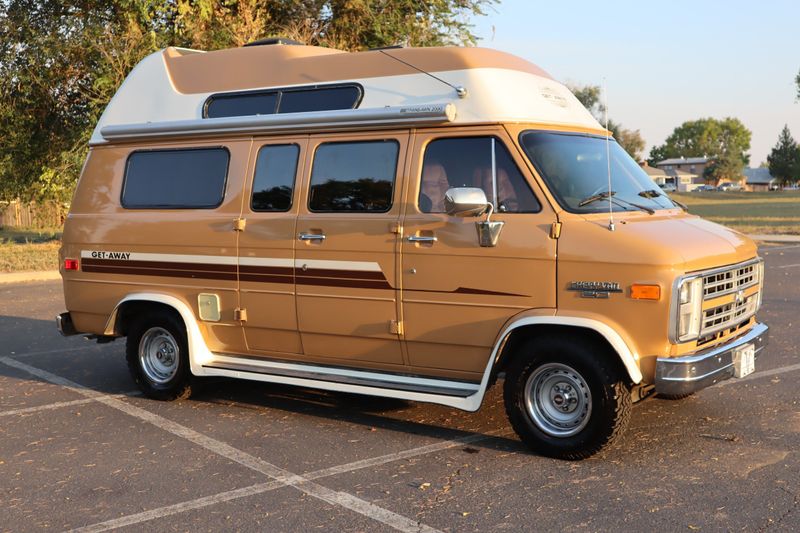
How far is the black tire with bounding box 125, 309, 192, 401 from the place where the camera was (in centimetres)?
762

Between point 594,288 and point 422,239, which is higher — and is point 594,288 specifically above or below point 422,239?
below

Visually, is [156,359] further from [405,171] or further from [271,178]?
[405,171]

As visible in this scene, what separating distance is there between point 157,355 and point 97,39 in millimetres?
13615

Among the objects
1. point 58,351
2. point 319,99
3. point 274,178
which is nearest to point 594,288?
point 319,99

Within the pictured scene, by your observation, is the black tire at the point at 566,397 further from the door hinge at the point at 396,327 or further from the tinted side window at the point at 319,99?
the tinted side window at the point at 319,99

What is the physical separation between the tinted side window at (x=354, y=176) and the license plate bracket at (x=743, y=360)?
265cm

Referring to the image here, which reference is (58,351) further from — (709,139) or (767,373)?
(709,139)

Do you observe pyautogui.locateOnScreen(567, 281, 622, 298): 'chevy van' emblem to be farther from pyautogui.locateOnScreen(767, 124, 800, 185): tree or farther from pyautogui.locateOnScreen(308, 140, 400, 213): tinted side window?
pyautogui.locateOnScreen(767, 124, 800, 185): tree

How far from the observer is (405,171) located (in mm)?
6438

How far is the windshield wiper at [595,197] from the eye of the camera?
19.7 ft

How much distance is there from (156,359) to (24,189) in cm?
1736

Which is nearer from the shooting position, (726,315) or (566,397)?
(566,397)

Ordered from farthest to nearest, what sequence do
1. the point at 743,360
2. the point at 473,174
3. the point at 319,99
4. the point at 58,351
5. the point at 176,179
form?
the point at 58,351 < the point at 176,179 < the point at 319,99 < the point at 473,174 < the point at 743,360

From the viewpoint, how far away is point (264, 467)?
574 cm
